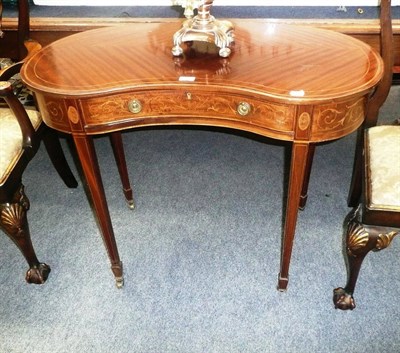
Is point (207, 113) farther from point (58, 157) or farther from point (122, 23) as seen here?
point (58, 157)

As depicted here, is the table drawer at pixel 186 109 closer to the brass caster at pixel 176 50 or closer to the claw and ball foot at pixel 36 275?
the brass caster at pixel 176 50

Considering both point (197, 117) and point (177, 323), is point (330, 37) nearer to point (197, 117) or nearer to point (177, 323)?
point (197, 117)

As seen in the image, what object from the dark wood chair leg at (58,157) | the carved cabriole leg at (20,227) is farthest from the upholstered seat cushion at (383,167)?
the dark wood chair leg at (58,157)

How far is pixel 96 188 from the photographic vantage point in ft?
3.53

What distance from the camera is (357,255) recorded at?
103 cm

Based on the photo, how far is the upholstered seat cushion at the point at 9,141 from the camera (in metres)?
1.12

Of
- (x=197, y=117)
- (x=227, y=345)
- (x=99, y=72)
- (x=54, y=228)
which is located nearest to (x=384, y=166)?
(x=197, y=117)

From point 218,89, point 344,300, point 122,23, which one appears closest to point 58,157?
point 122,23

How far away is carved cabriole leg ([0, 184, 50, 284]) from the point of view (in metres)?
1.13

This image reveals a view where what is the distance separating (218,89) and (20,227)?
0.72 m

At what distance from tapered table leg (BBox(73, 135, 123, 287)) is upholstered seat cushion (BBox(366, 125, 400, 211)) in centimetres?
69

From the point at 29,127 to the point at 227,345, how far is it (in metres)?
0.85

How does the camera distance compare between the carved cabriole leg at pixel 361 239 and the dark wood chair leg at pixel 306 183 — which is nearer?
the carved cabriole leg at pixel 361 239

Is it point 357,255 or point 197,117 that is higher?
point 197,117
